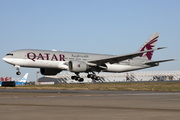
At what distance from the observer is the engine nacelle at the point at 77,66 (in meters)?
43.9

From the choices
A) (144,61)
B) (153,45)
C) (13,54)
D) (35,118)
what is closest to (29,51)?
(13,54)

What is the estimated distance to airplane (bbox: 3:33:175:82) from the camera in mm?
43047

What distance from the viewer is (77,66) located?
44156 millimetres

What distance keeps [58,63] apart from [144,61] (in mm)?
16763

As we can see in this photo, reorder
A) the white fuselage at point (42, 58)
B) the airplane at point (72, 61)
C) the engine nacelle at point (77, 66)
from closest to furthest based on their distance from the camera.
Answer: the white fuselage at point (42, 58) < the airplane at point (72, 61) < the engine nacelle at point (77, 66)

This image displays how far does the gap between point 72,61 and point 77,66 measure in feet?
3.42

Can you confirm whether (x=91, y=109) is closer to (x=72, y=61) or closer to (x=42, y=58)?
(x=42, y=58)

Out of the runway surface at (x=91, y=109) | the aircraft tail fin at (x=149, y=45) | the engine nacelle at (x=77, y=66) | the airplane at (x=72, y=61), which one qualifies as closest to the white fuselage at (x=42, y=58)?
the airplane at (x=72, y=61)

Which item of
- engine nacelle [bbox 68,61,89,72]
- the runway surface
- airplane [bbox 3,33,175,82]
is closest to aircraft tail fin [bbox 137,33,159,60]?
airplane [bbox 3,33,175,82]

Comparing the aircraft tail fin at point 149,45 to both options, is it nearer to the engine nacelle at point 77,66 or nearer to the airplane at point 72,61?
the airplane at point 72,61

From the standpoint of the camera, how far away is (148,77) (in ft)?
448

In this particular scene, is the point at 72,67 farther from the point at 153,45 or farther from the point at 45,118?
the point at 45,118

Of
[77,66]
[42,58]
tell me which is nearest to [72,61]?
[77,66]

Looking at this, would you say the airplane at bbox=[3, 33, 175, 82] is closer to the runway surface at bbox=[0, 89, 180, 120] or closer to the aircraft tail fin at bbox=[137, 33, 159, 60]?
the aircraft tail fin at bbox=[137, 33, 159, 60]
